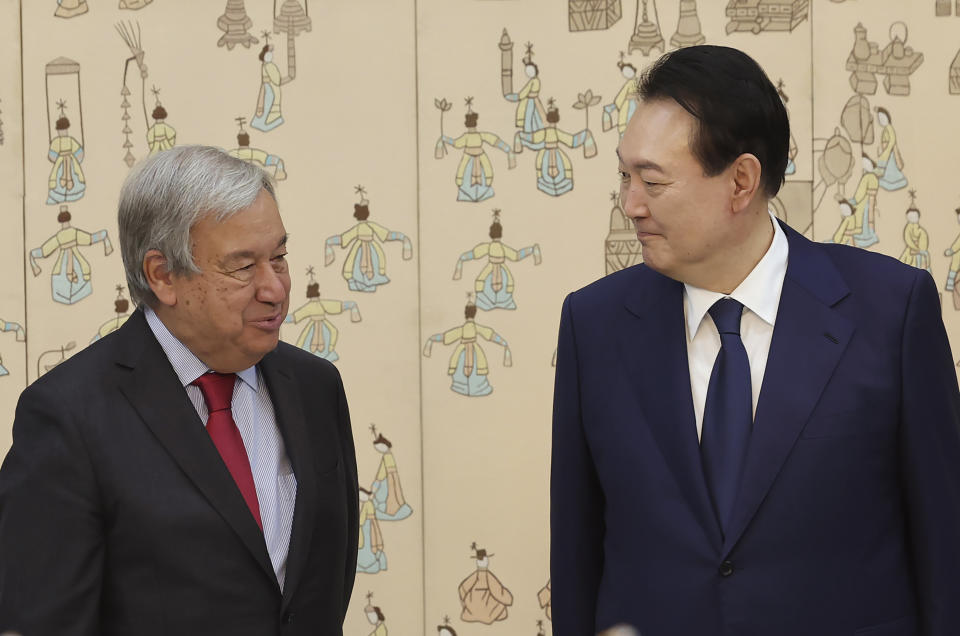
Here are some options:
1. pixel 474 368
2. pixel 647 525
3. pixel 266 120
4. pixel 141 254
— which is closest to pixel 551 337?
pixel 474 368

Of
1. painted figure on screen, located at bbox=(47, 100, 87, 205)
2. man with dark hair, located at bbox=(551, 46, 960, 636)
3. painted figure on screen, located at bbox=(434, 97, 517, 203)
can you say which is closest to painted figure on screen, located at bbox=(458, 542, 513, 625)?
painted figure on screen, located at bbox=(434, 97, 517, 203)

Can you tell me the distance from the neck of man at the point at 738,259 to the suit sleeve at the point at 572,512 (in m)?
0.27

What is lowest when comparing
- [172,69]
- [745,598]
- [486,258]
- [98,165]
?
[745,598]

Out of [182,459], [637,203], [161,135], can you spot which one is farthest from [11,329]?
[637,203]

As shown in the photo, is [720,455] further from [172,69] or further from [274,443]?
[172,69]

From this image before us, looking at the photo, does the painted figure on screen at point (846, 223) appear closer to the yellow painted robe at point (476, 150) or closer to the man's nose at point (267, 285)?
the yellow painted robe at point (476, 150)

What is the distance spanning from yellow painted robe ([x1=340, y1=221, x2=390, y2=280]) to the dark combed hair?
1781 mm

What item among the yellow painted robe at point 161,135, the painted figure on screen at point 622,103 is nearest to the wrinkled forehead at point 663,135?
the painted figure on screen at point 622,103

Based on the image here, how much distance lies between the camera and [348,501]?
2.04m

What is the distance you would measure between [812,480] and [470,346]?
189 centimetres

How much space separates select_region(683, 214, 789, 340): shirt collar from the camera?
5.93 feet

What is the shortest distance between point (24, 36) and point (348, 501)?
2.27m

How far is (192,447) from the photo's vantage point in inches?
64.9

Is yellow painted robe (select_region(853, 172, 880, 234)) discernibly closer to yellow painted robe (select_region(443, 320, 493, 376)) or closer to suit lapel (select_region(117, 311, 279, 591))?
yellow painted robe (select_region(443, 320, 493, 376))
